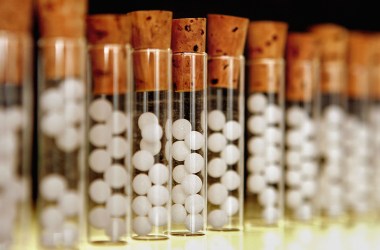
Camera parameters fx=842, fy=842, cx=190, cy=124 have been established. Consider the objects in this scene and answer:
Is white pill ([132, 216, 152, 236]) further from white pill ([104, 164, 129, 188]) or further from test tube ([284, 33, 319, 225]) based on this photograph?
test tube ([284, 33, 319, 225])

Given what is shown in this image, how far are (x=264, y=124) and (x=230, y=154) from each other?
9.3 inches

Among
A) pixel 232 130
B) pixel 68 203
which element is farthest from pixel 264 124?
pixel 68 203

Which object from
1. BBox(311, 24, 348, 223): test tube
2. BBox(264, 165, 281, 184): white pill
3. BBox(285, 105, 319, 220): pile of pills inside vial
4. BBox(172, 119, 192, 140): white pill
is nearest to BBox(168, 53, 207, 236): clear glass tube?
BBox(172, 119, 192, 140): white pill

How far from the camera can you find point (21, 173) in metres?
1.26

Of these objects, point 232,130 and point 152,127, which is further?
point 232,130

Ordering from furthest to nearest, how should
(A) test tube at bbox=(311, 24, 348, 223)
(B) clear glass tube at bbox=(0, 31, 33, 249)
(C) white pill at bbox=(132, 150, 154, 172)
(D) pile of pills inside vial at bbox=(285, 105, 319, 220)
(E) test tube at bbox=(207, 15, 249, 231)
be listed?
(A) test tube at bbox=(311, 24, 348, 223) < (D) pile of pills inside vial at bbox=(285, 105, 319, 220) < (E) test tube at bbox=(207, 15, 249, 231) < (C) white pill at bbox=(132, 150, 154, 172) < (B) clear glass tube at bbox=(0, 31, 33, 249)

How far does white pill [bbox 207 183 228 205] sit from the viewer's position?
4.71 feet

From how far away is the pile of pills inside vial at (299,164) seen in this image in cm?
181

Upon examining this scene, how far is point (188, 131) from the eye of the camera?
4.43ft

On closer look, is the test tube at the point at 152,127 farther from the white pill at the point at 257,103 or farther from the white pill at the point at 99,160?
the white pill at the point at 257,103

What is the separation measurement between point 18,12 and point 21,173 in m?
0.24

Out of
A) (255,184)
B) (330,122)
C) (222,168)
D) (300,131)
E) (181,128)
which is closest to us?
(181,128)

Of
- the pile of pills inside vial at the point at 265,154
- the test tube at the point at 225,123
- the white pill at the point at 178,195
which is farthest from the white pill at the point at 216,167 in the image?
the pile of pills inside vial at the point at 265,154

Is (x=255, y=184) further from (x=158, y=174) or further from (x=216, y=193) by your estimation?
(x=158, y=174)
